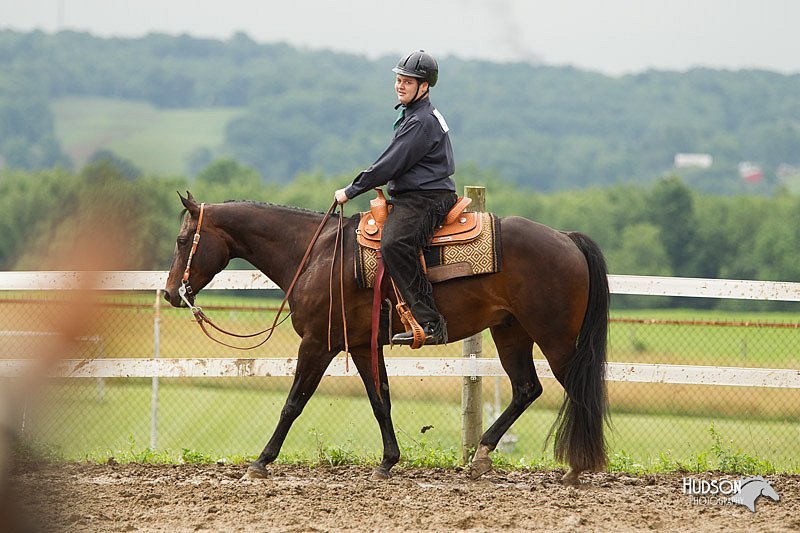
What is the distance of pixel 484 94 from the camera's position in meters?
61.7

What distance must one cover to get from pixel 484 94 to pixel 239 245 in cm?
5716

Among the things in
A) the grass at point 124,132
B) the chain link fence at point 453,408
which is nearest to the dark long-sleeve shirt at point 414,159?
the chain link fence at point 453,408

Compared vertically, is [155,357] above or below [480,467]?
above

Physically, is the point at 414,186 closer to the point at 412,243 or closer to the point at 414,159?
the point at 414,159

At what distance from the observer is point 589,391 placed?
589 centimetres

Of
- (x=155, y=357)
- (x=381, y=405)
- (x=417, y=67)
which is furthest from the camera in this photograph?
(x=381, y=405)

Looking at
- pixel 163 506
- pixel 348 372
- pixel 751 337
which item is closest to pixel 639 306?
pixel 751 337

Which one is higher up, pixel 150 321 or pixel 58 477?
pixel 150 321

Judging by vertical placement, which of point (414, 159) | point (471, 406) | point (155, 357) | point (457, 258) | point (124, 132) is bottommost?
point (471, 406)

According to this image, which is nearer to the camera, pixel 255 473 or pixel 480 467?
pixel 255 473

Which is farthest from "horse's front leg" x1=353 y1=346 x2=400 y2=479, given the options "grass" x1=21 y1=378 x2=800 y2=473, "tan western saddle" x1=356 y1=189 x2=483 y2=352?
"grass" x1=21 y1=378 x2=800 y2=473

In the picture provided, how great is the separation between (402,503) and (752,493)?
2.29m

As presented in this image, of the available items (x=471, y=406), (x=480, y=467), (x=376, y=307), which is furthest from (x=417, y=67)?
(x=480, y=467)

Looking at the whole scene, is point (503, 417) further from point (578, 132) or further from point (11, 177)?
point (578, 132)
